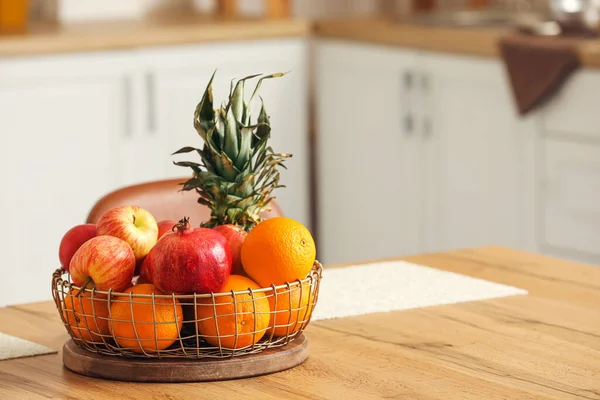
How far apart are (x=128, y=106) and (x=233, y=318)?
2341 millimetres

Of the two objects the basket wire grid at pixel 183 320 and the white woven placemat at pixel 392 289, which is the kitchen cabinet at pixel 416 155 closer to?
the white woven placemat at pixel 392 289

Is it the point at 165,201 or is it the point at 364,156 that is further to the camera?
the point at 364,156

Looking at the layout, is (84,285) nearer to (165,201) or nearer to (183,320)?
(183,320)

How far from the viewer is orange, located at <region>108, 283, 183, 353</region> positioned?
1.18 metres

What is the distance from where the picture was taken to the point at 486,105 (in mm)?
3186

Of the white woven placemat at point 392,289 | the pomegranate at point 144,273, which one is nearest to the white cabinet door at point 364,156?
the white woven placemat at point 392,289

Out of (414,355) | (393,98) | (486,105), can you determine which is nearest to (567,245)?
(486,105)

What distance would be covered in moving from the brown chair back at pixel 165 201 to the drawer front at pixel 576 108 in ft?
3.99

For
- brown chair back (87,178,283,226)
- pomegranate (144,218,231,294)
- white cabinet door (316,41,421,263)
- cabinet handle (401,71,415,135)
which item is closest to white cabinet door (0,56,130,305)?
white cabinet door (316,41,421,263)

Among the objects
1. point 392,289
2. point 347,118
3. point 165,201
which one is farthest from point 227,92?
point 392,289

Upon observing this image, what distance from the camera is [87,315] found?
1209mm

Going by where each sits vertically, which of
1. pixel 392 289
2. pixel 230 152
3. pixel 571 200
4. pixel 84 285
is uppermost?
pixel 230 152

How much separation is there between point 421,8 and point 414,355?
3076 mm

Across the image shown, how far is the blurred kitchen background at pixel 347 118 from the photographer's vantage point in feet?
9.79
